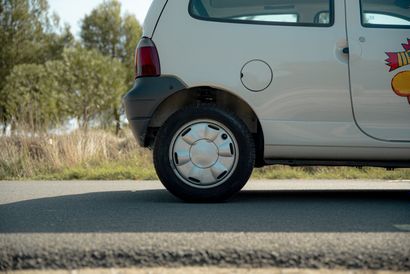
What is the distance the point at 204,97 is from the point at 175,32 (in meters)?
0.56

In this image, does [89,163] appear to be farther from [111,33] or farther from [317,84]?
[111,33]

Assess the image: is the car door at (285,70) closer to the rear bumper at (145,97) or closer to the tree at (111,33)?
the rear bumper at (145,97)

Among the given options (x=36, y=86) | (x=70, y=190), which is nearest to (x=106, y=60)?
(x=36, y=86)

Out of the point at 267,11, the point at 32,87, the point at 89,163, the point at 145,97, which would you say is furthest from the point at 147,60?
the point at 32,87

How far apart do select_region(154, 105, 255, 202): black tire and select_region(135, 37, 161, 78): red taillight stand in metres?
0.38

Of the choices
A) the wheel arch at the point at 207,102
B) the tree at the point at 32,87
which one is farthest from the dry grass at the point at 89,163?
the tree at the point at 32,87

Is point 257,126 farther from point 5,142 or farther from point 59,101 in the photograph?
point 59,101

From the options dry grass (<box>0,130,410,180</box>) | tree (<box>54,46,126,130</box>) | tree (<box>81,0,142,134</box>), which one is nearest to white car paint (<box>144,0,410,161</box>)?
dry grass (<box>0,130,410,180</box>)

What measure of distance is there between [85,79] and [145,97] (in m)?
29.8

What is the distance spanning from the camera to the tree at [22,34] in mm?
35031

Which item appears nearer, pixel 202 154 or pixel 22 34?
pixel 202 154

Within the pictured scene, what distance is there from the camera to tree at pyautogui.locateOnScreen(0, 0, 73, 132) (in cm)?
3503

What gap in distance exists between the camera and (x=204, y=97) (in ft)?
15.3

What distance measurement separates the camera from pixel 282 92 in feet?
14.6
